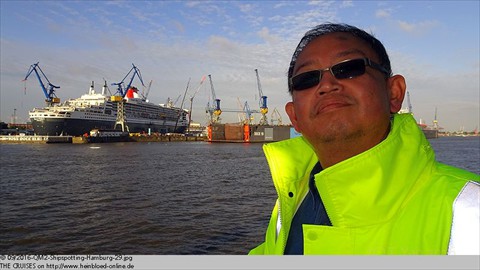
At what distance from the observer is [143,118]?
3236 inches

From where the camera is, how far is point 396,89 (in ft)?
5.18

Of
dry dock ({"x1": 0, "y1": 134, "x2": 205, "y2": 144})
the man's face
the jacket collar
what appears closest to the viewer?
the jacket collar

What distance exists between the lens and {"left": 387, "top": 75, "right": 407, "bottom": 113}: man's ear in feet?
5.15

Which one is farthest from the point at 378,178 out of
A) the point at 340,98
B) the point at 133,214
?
the point at 133,214

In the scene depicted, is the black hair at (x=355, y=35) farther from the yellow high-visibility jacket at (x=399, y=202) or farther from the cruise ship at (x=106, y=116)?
the cruise ship at (x=106, y=116)

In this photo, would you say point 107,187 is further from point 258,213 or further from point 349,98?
point 349,98

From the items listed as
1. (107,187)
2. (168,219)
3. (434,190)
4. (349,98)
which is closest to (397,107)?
(349,98)

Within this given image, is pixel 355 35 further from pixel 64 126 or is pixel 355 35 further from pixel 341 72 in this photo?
pixel 64 126

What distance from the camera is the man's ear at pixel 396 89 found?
5.15ft

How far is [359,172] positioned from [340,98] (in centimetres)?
37

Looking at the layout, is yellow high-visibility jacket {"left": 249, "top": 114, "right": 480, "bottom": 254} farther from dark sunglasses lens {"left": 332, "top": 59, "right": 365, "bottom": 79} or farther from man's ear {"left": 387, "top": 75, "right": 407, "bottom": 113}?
dark sunglasses lens {"left": 332, "top": 59, "right": 365, "bottom": 79}

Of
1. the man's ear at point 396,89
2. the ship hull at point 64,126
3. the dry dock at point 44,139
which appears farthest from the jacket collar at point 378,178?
the ship hull at point 64,126

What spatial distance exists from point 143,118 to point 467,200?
85077 mm

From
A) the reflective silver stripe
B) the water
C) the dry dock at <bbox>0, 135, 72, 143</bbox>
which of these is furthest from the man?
the dry dock at <bbox>0, 135, 72, 143</bbox>
